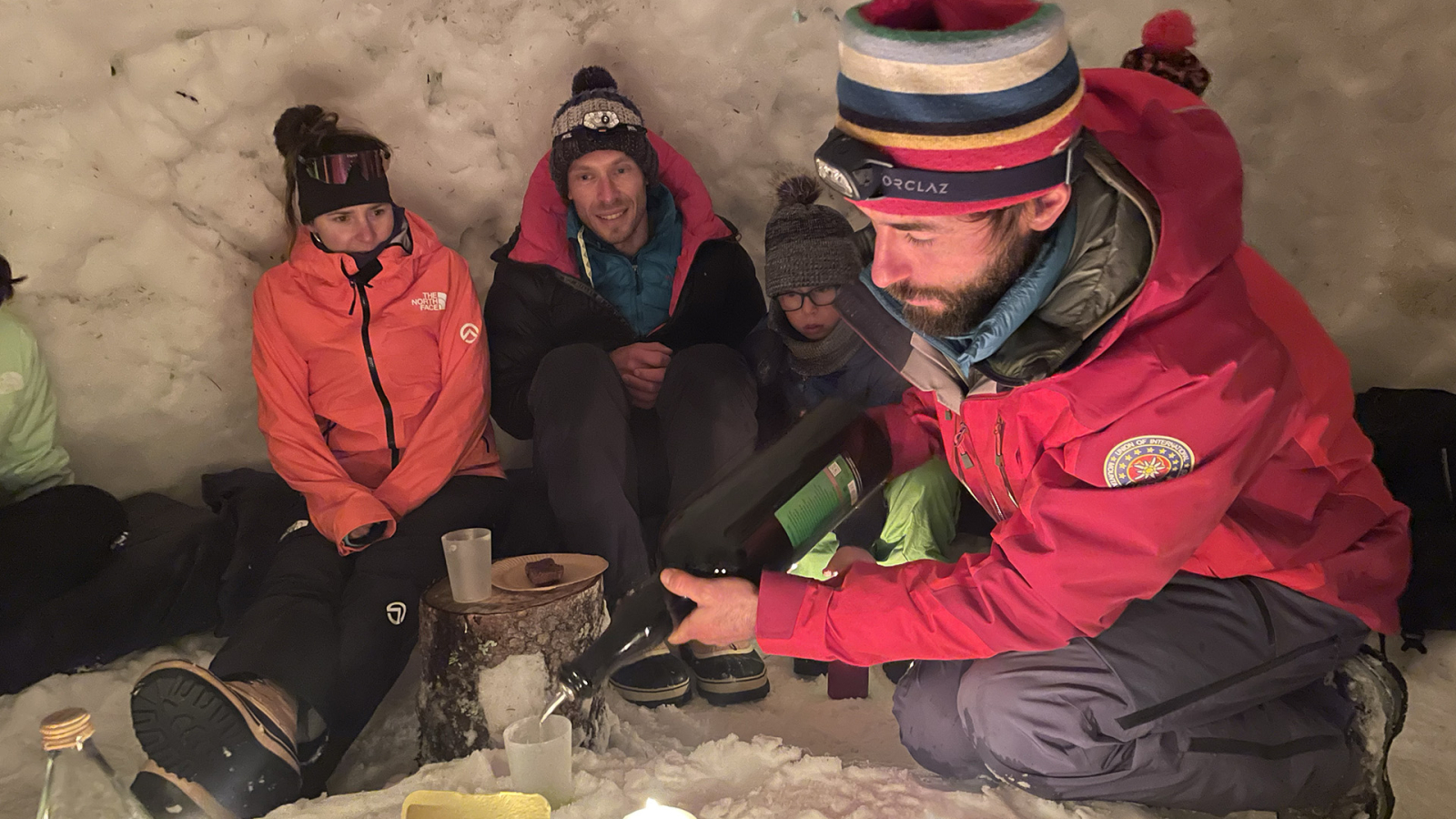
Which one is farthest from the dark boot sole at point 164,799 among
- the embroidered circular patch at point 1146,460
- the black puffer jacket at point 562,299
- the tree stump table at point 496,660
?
the embroidered circular patch at point 1146,460

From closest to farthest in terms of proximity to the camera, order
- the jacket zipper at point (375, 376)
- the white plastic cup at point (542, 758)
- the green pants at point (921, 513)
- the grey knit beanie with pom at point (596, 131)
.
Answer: the white plastic cup at point (542, 758) → the green pants at point (921, 513) → the jacket zipper at point (375, 376) → the grey knit beanie with pom at point (596, 131)

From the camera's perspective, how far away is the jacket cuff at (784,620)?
1.65 meters

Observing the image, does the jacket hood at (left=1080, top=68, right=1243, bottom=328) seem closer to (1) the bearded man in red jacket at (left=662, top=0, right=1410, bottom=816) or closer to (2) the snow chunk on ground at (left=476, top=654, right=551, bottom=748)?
(1) the bearded man in red jacket at (left=662, top=0, right=1410, bottom=816)

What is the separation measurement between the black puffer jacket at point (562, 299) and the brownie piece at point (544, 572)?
74 centimetres

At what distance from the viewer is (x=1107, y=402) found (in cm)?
149

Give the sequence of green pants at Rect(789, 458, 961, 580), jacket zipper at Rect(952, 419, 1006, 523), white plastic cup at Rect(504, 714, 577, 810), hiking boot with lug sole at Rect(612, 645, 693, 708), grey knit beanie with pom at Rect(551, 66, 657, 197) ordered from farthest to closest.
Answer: grey knit beanie with pom at Rect(551, 66, 657, 197) < hiking boot with lug sole at Rect(612, 645, 693, 708) < green pants at Rect(789, 458, 961, 580) < jacket zipper at Rect(952, 419, 1006, 523) < white plastic cup at Rect(504, 714, 577, 810)

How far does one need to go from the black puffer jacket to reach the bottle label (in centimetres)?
107

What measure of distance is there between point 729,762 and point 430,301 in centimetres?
147

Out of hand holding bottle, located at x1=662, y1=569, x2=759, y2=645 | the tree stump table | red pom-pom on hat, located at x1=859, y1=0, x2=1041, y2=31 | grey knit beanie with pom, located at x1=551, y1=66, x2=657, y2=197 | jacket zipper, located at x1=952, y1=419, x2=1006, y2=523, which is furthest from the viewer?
grey knit beanie with pom, located at x1=551, y1=66, x2=657, y2=197

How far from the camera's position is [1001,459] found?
178 centimetres

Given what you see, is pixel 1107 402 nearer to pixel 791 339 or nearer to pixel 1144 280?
pixel 1144 280

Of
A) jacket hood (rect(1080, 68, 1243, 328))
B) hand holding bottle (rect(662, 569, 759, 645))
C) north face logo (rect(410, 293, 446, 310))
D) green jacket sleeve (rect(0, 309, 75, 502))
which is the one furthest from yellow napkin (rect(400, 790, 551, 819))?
green jacket sleeve (rect(0, 309, 75, 502))

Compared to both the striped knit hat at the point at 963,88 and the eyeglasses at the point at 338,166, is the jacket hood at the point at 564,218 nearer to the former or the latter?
the eyeglasses at the point at 338,166

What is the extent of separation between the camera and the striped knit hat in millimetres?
1388
